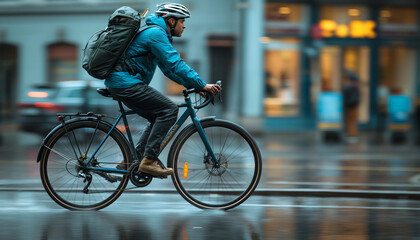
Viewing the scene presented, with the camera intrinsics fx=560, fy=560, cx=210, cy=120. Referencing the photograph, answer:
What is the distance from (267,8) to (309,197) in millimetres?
12503

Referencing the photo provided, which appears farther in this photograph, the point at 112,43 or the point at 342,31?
the point at 342,31

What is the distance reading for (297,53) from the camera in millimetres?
18312

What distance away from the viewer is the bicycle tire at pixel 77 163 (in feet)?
17.1

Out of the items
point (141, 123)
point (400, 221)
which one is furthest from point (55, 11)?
point (400, 221)

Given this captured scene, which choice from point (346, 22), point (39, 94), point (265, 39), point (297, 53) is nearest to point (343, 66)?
point (346, 22)

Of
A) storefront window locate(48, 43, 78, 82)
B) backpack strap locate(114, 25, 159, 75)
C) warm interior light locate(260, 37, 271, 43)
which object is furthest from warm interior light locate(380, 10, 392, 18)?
backpack strap locate(114, 25, 159, 75)

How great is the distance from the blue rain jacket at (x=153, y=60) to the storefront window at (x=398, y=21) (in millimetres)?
15039

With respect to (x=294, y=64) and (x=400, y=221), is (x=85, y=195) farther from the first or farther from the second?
(x=294, y=64)

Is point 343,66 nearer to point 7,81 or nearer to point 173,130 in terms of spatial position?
point 7,81

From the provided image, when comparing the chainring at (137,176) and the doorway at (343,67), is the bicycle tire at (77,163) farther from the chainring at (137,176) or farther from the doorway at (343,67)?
the doorway at (343,67)

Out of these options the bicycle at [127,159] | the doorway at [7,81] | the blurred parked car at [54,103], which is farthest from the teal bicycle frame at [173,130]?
the doorway at [7,81]

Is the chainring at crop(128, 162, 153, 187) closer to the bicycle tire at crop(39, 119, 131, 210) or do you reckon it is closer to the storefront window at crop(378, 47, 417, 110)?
the bicycle tire at crop(39, 119, 131, 210)

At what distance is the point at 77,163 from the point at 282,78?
13.7 m

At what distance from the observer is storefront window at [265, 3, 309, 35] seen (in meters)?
18.0
